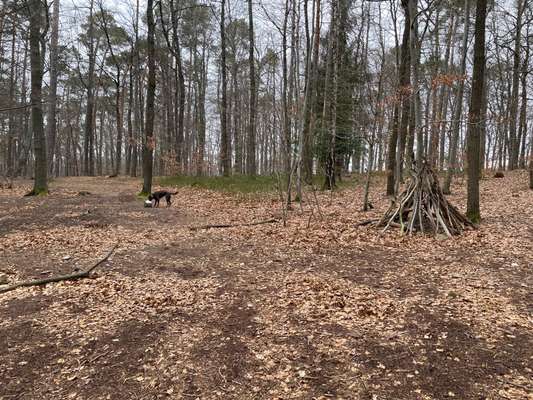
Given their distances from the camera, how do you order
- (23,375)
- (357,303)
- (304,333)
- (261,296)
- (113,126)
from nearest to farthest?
(23,375) < (304,333) < (357,303) < (261,296) < (113,126)

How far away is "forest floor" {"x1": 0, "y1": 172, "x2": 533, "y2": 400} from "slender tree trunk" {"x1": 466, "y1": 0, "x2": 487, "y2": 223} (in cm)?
62

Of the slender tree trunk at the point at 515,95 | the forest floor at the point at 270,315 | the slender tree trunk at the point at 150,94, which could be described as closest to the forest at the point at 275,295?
the forest floor at the point at 270,315

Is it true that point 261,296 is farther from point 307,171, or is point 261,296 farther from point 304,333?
point 307,171

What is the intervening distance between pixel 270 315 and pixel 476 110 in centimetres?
721

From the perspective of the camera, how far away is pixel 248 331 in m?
4.29

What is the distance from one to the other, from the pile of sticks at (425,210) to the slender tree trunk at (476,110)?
2.13 ft

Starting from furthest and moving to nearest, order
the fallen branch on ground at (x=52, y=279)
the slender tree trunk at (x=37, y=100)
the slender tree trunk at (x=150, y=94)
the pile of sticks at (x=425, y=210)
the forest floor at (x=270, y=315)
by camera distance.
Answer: the slender tree trunk at (x=150, y=94) → the slender tree trunk at (x=37, y=100) → the pile of sticks at (x=425, y=210) → the fallen branch on ground at (x=52, y=279) → the forest floor at (x=270, y=315)

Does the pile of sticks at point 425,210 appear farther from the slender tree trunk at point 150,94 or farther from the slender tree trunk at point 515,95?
the slender tree trunk at point 515,95

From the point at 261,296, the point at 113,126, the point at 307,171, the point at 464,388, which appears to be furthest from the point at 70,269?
the point at 113,126

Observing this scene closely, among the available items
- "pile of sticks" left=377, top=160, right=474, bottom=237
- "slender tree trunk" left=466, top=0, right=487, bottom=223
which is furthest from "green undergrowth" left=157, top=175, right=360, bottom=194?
"slender tree trunk" left=466, top=0, right=487, bottom=223

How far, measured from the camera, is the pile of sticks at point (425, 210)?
8242 millimetres

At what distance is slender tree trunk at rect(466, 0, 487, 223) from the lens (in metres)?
8.38

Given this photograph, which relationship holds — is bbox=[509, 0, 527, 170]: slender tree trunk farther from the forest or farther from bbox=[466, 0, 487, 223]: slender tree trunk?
bbox=[466, 0, 487, 223]: slender tree trunk

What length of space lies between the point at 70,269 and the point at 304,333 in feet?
14.1
